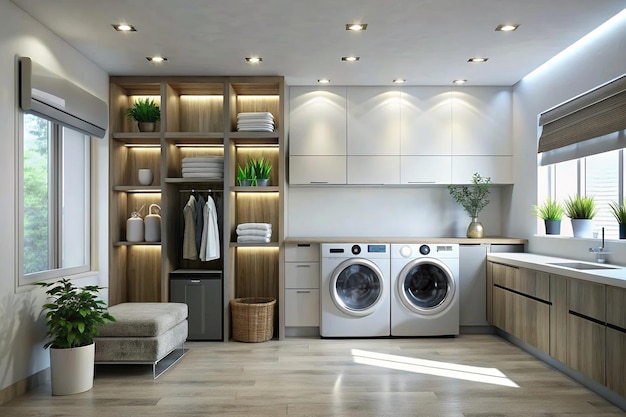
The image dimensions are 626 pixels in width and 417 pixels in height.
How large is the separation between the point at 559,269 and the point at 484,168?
2.10 meters

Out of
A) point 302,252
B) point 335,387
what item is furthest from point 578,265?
point 302,252

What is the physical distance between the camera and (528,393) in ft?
11.9

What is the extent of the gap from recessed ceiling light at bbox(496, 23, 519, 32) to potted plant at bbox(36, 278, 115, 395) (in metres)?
3.42

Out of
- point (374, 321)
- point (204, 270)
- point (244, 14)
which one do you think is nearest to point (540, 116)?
point (374, 321)

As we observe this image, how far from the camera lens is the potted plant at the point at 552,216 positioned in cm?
487

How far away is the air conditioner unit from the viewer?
3680 millimetres

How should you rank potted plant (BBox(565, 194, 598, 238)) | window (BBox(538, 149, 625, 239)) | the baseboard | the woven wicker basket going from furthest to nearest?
the woven wicker basket < potted plant (BBox(565, 194, 598, 238)) < window (BBox(538, 149, 625, 239)) < the baseboard

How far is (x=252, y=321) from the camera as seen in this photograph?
16.8 feet

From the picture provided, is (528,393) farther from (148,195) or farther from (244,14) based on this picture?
(148,195)

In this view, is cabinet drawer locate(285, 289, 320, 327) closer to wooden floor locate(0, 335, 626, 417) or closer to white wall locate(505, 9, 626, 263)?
wooden floor locate(0, 335, 626, 417)

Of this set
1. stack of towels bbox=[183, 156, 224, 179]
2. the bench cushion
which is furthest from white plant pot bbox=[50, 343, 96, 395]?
stack of towels bbox=[183, 156, 224, 179]

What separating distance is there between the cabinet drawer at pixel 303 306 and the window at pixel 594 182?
2.36 meters

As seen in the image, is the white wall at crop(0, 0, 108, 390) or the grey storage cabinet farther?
the grey storage cabinet

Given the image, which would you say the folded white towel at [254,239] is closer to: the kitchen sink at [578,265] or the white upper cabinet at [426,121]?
the white upper cabinet at [426,121]
